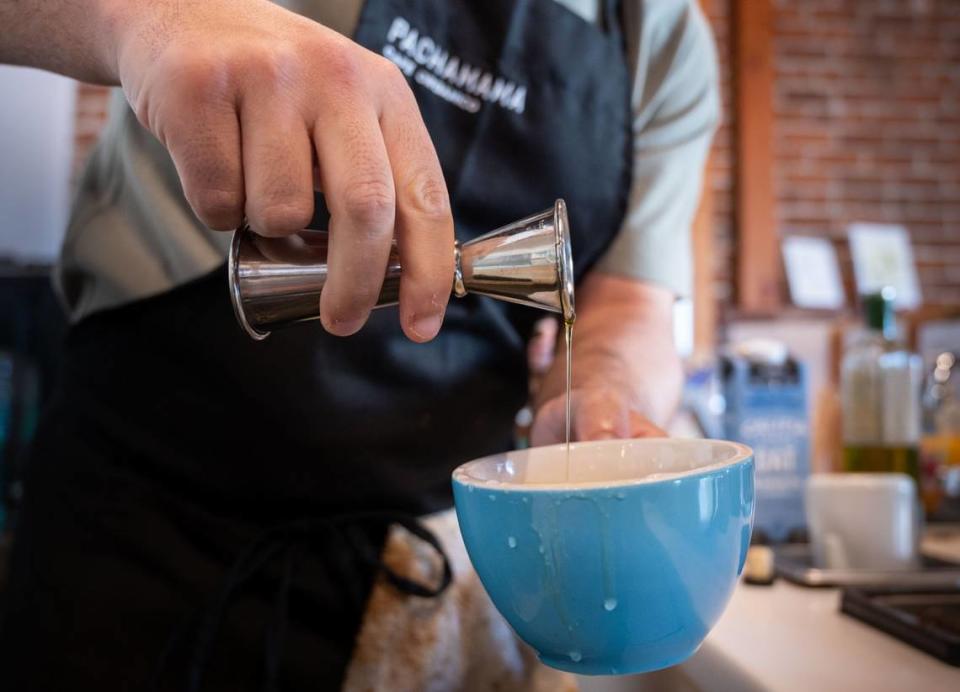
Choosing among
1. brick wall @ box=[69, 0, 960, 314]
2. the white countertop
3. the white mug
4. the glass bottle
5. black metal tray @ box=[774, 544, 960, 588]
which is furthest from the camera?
brick wall @ box=[69, 0, 960, 314]

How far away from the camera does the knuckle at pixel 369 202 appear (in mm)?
365

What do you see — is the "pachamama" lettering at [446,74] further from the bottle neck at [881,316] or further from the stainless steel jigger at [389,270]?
the bottle neck at [881,316]

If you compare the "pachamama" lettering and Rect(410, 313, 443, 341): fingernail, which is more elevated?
the "pachamama" lettering

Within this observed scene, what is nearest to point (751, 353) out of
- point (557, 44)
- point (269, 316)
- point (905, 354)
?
point (905, 354)

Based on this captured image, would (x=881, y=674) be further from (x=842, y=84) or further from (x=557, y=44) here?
(x=842, y=84)

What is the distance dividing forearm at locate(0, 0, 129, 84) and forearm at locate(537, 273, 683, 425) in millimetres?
418

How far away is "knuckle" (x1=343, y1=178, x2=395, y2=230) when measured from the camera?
1.20 feet

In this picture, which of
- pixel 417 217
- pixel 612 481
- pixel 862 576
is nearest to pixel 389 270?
pixel 417 217

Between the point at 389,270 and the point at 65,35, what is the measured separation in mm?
225

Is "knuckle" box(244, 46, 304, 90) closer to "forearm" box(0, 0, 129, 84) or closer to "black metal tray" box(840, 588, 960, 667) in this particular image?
"forearm" box(0, 0, 129, 84)

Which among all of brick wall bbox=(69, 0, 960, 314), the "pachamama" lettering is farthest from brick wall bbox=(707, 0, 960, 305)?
the "pachamama" lettering

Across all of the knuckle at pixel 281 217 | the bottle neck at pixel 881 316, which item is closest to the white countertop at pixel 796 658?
the knuckle at pixel 281 217

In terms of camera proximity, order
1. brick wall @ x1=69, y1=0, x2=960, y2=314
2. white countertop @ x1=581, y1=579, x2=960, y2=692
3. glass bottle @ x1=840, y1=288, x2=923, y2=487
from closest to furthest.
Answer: white countertop @ x1=581, y1=579, x2=960, y2=692, glass bottle @ x1=840, y1=288, x2=923, y2=487, brick wall @ x1=69, y1=0, x2=960, y2=314

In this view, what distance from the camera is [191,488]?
71 cm
